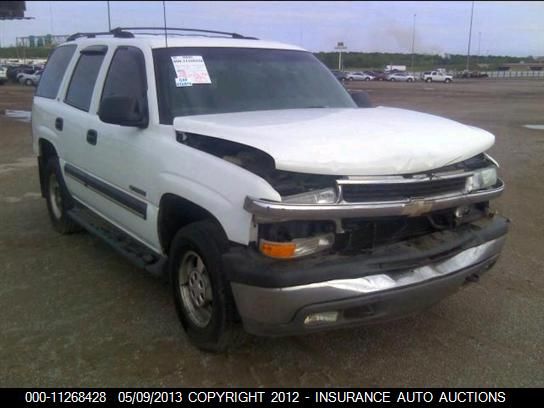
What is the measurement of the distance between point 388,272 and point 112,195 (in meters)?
2.35

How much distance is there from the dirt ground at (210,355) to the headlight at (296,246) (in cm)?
77

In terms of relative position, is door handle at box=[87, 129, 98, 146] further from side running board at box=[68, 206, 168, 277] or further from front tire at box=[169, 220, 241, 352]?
front tire at box=[169, 220, 241, 352]

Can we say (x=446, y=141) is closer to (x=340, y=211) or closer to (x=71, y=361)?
(x=340, y=211)

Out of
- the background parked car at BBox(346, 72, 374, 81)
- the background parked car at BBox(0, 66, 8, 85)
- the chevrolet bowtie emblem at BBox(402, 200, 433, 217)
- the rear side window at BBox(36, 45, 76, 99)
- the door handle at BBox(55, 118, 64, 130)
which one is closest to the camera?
the chevrolet bowtie emblem at BBox(402, 200, 433, 217)

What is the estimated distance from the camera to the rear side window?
558cm

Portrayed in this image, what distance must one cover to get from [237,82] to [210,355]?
1.98 m

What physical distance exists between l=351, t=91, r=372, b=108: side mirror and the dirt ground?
174 cm

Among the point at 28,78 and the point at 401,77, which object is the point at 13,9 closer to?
the point at 28,78

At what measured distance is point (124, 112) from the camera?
370 centimetres

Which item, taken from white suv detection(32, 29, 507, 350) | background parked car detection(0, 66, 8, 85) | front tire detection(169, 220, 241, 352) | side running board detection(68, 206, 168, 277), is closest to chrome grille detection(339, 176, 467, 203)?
white suv detection(32, 29, 507, 350)

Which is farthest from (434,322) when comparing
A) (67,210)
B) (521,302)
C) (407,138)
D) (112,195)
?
(67,210)

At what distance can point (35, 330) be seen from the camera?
146 inches

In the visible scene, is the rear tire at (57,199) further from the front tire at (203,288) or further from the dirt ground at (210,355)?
the front tire at (203,288)

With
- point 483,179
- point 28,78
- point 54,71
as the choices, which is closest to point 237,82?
point 483,179
